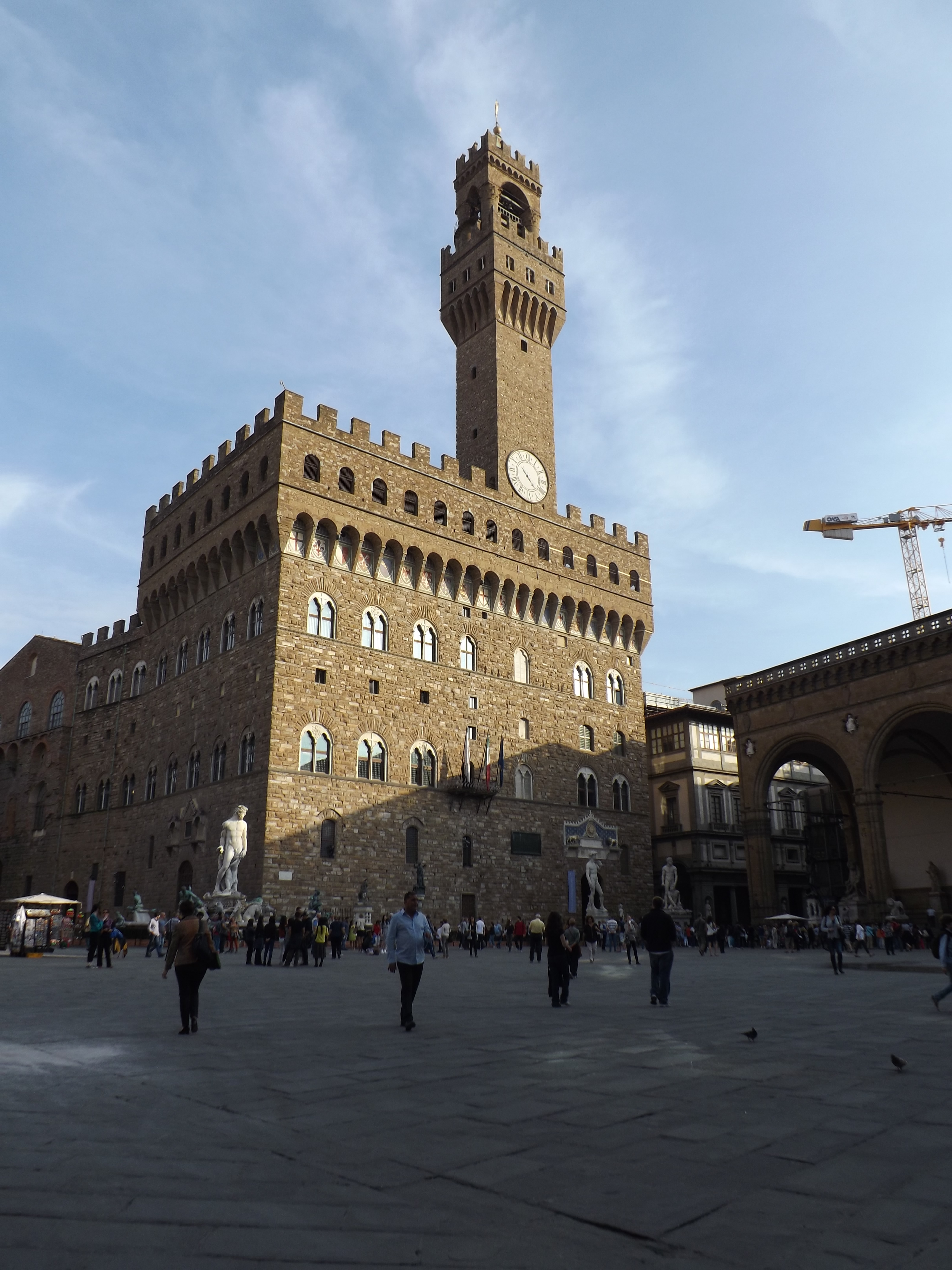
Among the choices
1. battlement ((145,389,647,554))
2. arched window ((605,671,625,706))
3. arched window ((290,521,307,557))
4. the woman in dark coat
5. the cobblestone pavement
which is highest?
battlement ((145,389,647,554))

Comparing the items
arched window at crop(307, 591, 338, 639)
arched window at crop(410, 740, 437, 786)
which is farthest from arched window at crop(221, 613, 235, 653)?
arched window at crop(410, 740, 437, 786)

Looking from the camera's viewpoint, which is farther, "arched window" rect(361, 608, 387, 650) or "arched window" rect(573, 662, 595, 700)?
"arched window" rect(573, 662, 595, 700)

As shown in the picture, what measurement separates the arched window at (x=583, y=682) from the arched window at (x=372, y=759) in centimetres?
1091

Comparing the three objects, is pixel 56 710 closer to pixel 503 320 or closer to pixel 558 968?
pixel 503 320

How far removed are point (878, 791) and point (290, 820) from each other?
1989cm

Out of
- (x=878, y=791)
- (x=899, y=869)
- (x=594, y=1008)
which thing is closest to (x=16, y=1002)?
(x=594, y=1008)

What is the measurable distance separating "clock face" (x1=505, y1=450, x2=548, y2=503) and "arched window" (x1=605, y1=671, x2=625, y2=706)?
8.73m

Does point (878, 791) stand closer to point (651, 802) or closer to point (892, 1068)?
point (651, 802)

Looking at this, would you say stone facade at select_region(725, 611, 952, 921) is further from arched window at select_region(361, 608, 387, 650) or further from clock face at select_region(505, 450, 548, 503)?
arched window at select_region(361, 608, 387, 650)

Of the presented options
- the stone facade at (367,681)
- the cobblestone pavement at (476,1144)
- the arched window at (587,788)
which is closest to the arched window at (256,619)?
the stone facade at (367,681)

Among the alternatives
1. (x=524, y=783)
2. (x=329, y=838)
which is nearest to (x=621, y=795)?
(x=524, y=783)

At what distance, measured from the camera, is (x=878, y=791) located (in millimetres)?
31359

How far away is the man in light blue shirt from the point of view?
31.2 ft

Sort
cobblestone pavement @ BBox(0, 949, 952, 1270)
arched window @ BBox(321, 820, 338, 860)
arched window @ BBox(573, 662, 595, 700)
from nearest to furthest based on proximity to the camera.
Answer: cobblestone pavement @ BBox(0, 949, 952, 1270) → arched window @ BBox(321, 820, 338, 860) → arched window @ BBox(573, 662, 595, 700)
